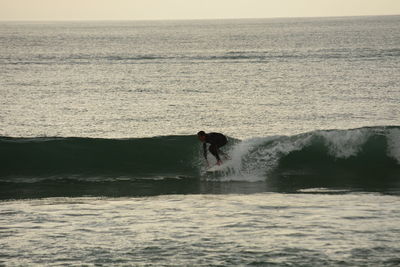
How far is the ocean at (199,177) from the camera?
45.8ft

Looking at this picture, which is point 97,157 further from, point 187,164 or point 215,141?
point 215,141

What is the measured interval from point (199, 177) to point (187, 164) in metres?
1.90

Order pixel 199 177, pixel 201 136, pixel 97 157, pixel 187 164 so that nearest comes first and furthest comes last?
pixel 201 136, pixel 199 177, pixel 187 164, pixel 97 157

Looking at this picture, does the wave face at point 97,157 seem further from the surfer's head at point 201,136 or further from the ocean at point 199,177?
the surfer's head at point 201,136

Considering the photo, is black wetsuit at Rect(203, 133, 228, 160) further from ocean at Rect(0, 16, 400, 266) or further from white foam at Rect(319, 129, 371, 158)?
white foam at Rect(319, 129, 371, 158)

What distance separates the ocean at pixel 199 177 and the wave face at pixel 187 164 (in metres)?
0.05

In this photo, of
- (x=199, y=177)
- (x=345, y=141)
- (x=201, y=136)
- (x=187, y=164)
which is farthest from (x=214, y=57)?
(x=201, y=136)

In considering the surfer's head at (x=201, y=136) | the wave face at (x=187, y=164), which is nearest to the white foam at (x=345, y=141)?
the wave face at (x=187, y=164)

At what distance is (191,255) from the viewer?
13547 mm

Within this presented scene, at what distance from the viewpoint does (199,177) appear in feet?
73.1

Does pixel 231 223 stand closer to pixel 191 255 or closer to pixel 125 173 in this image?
pixel 191 255

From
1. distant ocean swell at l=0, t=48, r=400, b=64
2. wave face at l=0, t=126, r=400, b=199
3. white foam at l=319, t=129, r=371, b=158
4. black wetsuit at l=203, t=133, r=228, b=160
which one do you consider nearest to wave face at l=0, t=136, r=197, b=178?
wave face at l=0, t=126, r=400, b=199

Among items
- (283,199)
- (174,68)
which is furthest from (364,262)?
(174,68)

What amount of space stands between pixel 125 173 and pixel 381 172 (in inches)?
297
